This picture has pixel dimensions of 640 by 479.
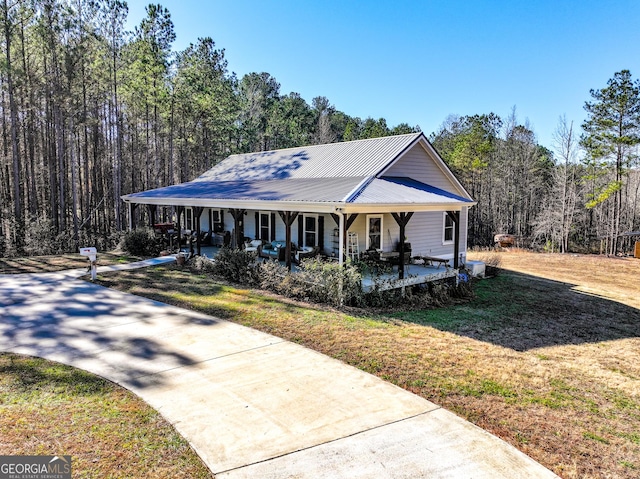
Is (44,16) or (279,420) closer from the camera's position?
(279,420)

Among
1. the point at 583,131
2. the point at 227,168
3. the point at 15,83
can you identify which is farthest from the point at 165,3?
the point at 583,131

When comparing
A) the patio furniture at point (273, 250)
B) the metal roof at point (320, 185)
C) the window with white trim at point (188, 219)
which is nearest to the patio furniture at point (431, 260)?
the metal roof at point (320, 185)

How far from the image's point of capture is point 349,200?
33.6ft

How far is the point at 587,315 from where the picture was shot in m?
11.1

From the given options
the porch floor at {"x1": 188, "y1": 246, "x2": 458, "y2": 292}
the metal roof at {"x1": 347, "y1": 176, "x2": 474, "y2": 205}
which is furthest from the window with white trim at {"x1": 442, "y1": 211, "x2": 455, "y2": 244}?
the porch floor at {"x1": 188, "y1": 246, "x2": 458, "y2": 292}

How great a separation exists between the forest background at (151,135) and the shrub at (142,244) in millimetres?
4713

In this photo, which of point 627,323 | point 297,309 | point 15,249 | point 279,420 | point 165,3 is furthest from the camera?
point 165,3

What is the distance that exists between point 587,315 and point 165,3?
85.1 ft

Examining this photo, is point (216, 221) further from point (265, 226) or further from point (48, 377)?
point (48, 377)

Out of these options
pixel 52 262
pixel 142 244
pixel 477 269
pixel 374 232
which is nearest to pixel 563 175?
pixel 477 269

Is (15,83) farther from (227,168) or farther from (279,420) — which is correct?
(279,420)

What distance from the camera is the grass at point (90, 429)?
361 cm

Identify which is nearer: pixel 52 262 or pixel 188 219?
pixel 52 262

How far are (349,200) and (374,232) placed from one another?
→ 12.7 ft
